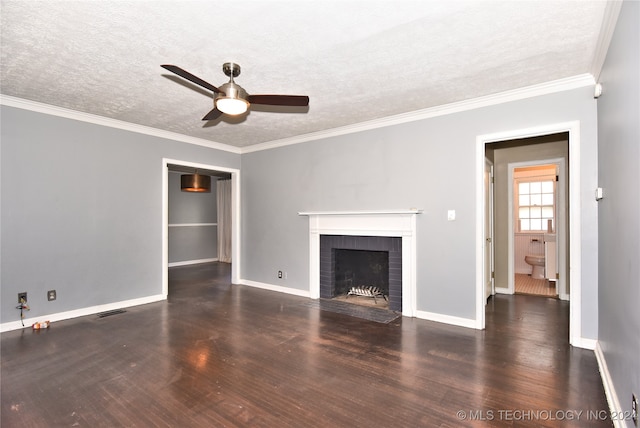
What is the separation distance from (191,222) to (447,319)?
23.9 feet

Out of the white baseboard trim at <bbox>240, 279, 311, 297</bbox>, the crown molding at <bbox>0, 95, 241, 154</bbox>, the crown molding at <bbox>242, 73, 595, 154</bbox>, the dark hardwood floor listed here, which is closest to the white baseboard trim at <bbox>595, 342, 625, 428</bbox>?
the dark hardwood floor

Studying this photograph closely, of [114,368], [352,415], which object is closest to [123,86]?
[114,368]

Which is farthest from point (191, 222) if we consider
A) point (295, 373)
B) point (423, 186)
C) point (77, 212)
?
point (295, 373)

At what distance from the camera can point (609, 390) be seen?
2178 millimetres

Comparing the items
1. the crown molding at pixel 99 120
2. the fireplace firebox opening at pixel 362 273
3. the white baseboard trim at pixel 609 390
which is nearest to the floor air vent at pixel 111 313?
the crown molding at pixel 99 120

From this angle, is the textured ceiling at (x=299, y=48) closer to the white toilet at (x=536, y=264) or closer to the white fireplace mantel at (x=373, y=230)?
the white fireplace mantel at (x=373, y=230)

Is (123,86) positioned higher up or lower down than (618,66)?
higher up

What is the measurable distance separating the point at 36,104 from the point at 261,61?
3021 mm

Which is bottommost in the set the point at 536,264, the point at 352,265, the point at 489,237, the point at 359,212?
the point at 536,264

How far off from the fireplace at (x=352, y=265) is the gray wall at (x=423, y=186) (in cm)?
40

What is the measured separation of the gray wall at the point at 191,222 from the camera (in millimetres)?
8438

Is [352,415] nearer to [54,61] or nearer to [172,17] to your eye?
[172,17]

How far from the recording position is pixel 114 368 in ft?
8.80

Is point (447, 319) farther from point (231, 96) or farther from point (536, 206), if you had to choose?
point (536, 206)
